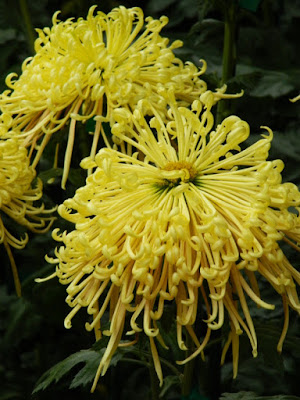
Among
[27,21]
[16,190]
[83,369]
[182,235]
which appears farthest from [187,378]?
[27,21]

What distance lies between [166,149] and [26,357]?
3.45ft

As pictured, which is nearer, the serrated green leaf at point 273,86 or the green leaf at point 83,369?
the green leaf at point 83,369

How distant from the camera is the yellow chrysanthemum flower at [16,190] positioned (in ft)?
3.31

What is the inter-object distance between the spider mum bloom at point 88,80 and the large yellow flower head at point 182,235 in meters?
0.18

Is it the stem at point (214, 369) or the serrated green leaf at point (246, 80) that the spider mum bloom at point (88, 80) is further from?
the stem at point (214, 369)

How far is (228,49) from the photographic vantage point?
1.13 meters

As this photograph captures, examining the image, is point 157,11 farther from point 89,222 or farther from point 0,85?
point 89,222

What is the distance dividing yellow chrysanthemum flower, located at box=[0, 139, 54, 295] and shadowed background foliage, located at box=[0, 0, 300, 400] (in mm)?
49

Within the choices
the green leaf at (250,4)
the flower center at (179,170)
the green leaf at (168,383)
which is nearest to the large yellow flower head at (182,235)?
the flower center at (179,170)

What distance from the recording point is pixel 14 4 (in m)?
1.53

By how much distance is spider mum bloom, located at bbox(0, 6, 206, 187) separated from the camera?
39.3 inches

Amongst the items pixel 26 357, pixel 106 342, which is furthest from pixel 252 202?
pixel 26 357

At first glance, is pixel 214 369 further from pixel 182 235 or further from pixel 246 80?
pixel 246 80

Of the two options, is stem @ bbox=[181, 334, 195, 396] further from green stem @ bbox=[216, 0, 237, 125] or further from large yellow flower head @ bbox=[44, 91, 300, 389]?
green stem @ bbox=[216, 0, 237, 125]
